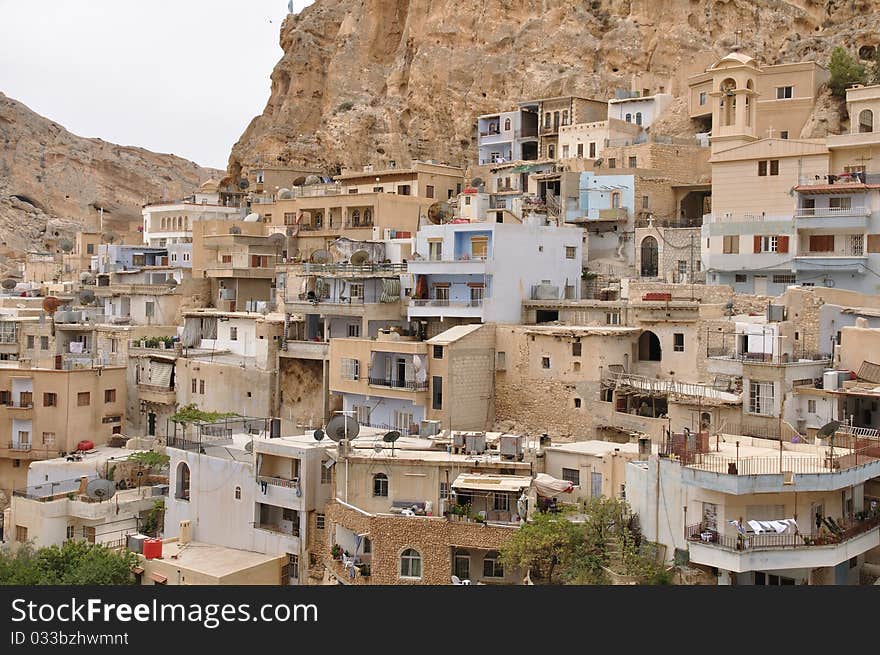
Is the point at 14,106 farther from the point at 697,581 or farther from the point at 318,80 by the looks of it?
the point at 697,581

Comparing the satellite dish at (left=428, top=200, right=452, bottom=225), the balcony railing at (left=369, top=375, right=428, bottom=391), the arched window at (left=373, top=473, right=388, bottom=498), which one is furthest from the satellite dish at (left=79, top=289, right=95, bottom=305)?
the arched window at (left=373, top=473, right=388, bottom=498)

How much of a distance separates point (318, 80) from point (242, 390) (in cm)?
4147

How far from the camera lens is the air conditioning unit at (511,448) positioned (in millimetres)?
24578

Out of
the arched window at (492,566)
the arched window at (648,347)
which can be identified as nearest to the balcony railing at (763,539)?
the arched window at (492,566)

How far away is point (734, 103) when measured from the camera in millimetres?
40688

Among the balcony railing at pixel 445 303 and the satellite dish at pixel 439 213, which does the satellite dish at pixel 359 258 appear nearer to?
the balcony railing at pixel 445 303

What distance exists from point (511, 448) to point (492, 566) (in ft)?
10.4

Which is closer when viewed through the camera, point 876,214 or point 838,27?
point 876,214

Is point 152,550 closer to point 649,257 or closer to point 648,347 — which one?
point 648,347

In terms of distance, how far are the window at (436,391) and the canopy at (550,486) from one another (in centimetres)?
719

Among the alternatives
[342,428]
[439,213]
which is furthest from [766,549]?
[439,213]

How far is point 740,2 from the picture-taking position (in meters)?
54.8

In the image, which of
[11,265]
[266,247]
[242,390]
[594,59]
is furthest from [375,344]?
[11,265]

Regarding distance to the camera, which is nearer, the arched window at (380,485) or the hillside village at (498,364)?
the hillside village at (498,364)
